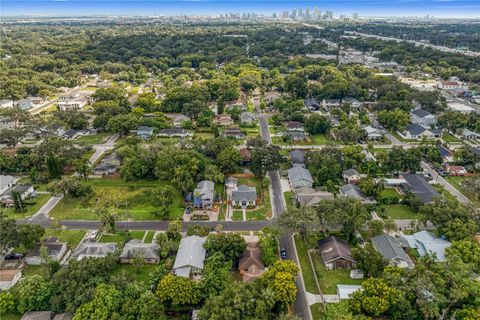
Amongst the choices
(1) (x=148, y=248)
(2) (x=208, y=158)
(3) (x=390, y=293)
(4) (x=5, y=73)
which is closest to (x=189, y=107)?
(2) (x=208, y=158)

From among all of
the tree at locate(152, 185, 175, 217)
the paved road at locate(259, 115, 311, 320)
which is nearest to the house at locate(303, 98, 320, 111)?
the paved road at locate(259, 115, 311, 320)

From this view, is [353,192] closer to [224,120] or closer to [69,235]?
[69,235]

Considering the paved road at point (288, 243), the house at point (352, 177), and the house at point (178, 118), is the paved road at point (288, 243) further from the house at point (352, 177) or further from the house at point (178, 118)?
the house at point (178, 118)

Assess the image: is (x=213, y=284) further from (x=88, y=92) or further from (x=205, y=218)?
(x=88, y=92)

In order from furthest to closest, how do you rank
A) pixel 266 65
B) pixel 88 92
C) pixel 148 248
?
pixel 266 65, pixel 88 92, pixel 148 248

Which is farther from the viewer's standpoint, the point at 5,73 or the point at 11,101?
the point at 5,73

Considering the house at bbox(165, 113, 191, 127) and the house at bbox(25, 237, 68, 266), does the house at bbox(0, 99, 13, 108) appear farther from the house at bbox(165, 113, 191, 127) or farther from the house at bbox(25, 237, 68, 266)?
the house at bbox(25, 237, 68, 266)
